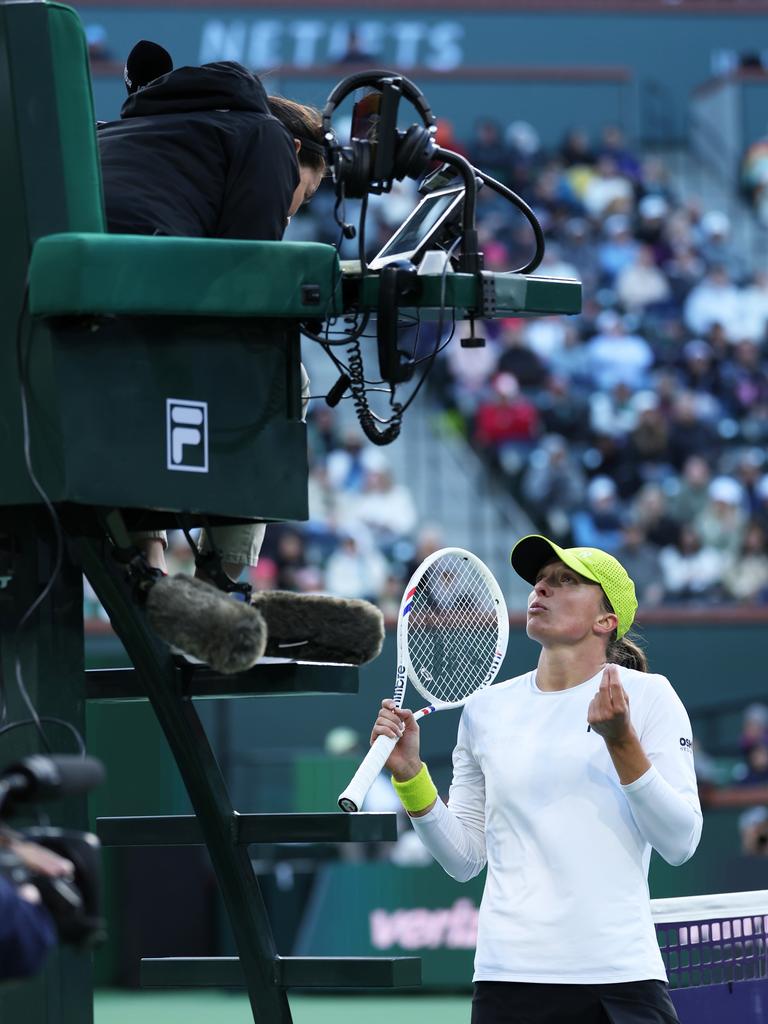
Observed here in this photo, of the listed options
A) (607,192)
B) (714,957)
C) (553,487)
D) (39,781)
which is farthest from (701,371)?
(39,781)

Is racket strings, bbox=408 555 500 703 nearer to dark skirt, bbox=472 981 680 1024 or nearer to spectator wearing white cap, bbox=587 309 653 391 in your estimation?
dark skirt, bbox=472 981 680 1024

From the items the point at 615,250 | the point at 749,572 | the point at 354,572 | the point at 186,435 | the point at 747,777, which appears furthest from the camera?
the point at 615,250

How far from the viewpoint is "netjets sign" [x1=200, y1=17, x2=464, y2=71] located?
2195cm

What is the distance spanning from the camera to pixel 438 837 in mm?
4430

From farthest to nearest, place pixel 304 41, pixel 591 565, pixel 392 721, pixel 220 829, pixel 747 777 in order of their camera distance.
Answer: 1. pixel 304 41
2. pixel 747 777
3. pixel 591 565
4. pixel 392 721
5. pixel 220 829

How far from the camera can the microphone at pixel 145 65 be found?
4.40 meters

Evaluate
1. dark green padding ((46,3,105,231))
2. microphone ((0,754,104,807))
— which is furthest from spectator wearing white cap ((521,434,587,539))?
microphone ((0,754,104,807))

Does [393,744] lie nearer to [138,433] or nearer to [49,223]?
[138,433]

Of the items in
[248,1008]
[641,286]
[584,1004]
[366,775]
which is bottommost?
[248,1008]

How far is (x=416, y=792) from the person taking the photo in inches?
173

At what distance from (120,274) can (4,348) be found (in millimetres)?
283

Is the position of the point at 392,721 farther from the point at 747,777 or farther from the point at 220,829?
the point at 747,777

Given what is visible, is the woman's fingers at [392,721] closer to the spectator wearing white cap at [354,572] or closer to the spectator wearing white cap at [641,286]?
the spectator wearing white cap at [354,572]

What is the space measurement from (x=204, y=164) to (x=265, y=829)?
1412 millimetres
